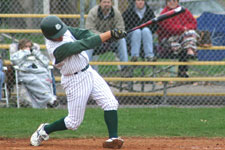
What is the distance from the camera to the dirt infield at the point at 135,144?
540cm

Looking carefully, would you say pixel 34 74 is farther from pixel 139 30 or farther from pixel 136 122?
pixel 136 122

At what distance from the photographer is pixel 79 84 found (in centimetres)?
520

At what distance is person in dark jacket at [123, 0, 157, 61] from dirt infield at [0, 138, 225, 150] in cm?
320

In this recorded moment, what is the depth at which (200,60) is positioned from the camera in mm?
9820

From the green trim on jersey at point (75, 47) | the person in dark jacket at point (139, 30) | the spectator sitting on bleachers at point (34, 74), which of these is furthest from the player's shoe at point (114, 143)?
the person in dark jacket at point (139, 30)

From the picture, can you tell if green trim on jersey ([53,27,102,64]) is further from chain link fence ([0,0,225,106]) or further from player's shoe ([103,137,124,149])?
chain link fence ([0,0,225,106])

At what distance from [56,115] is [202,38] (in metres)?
3.32

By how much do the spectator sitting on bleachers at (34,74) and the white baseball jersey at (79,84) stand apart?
135 inches

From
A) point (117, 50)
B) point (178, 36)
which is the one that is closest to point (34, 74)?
point (117, 50)

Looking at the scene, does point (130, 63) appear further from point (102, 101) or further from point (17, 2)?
point (102, 101)

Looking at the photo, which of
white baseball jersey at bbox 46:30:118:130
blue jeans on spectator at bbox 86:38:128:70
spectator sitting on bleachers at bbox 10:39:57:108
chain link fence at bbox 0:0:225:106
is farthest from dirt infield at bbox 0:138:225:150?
blue jeans on spectator at bbox 86:38:128:70

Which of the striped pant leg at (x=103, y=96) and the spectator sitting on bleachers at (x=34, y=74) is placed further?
the spectator sitting on bleachers at (x=34, y=74)

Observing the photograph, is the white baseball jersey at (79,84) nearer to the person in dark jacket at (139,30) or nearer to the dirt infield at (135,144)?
the dirt infield at (135,144)

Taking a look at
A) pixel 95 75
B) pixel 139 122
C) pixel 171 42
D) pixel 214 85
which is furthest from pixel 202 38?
pixel 95 75
